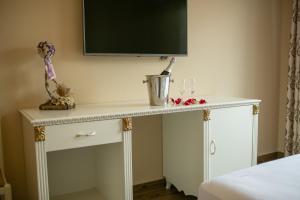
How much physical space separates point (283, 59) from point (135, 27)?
1.99 m

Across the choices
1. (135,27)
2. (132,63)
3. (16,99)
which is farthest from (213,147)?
(16,99)

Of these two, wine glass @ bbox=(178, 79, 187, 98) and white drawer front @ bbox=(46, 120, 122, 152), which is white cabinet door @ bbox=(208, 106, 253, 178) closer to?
wine glass @ bbox=(178, 79, 187, 98)

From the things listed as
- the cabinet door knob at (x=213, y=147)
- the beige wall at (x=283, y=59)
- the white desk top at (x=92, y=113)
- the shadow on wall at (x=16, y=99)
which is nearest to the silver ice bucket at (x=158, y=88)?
the white desk top at (x=92, y=113)

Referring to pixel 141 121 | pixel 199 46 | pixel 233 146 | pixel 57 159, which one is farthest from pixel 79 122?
pixel 199 46

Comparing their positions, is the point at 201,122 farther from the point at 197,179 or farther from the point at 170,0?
the point at 170,0

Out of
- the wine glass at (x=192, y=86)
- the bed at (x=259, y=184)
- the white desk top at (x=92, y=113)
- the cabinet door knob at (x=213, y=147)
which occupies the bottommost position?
the cabinet door knob at (x=213, y=147)

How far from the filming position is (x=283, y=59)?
347cm

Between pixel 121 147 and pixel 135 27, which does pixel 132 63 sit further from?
pixel 121 147

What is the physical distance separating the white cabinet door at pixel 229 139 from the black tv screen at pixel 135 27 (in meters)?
0.72

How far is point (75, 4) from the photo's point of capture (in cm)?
229

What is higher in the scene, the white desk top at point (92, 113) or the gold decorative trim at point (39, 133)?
the white desk top at point (92, 113)

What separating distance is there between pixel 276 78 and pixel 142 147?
190cm

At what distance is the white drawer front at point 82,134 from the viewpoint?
173 cm

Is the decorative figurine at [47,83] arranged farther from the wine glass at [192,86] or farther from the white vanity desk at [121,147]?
the wine glass at [192,86]
